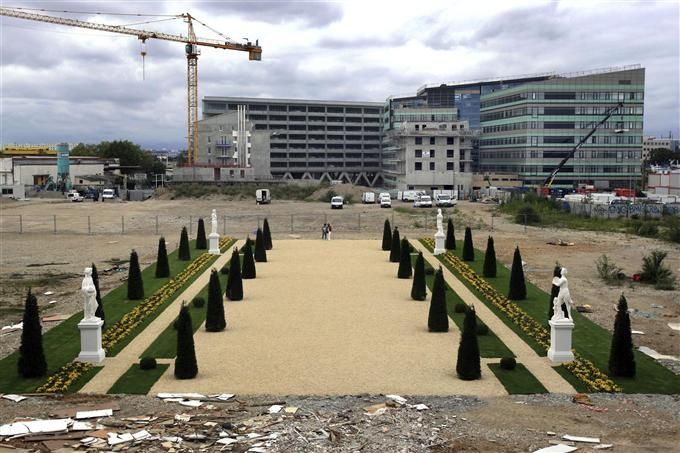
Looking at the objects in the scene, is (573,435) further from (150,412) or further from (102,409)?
(102,409)

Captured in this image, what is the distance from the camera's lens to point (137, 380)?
67.6ft

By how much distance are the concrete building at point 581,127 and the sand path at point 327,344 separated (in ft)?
297

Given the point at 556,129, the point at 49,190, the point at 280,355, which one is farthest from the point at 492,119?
the point at 280,355

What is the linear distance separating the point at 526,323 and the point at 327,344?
793 centimetres

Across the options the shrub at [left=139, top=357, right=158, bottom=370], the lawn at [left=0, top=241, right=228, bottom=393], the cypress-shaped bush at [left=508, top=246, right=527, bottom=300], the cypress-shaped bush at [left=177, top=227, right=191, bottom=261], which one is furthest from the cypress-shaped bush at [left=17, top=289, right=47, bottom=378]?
the cypress-shaped bush at [left=177, top=227, right=191, bottom=261]

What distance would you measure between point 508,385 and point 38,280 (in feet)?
93.3

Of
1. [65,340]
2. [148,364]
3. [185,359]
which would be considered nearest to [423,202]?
[65,340]

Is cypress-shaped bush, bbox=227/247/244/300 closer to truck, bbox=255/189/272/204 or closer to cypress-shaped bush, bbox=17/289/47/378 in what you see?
cypress-shaped bush, bbox=17/289/47/378

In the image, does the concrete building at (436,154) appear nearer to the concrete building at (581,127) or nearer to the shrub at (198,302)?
the concrete building at (581,127)

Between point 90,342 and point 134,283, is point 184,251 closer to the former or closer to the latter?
point 134,283

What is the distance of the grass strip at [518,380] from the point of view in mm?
19812

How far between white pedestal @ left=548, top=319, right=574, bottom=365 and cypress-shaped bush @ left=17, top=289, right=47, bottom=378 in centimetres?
1497

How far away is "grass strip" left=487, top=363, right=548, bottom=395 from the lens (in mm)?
19812

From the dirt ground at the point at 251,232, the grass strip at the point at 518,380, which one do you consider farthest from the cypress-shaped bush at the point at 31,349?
the grass strip at the point at 518,380
